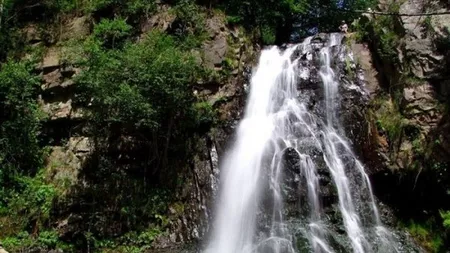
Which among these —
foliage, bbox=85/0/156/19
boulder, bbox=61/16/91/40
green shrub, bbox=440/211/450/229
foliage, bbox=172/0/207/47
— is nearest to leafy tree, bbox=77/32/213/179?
foliage, bbox=172/0/207/47

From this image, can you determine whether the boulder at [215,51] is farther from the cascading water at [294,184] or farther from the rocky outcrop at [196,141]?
the cascading water at [294,184]

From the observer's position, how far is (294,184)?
347 inches

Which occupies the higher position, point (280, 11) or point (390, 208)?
point (280, 11)

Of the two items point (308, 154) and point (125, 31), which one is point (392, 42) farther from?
point (125, 31)

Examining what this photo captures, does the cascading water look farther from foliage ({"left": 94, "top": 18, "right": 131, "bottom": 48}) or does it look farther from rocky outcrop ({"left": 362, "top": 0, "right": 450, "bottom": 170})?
foliage ({"left": 94, "top": 18, "right": 131, "bottom": 48})

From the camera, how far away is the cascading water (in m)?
7.85

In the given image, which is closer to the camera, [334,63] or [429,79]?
[429,79]

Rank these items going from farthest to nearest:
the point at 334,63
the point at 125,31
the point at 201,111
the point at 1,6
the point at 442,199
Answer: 1. the point at 1,6
2. the point at 125,31
3. the point at 334,63
4. the point at 201,111
5. the point at 442,199

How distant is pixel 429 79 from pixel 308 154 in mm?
3334

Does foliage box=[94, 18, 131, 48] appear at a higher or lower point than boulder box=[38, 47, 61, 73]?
higher

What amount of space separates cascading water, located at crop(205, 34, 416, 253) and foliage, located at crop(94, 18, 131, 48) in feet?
13.8

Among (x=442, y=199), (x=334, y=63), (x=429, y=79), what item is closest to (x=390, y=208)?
(x=442, y=199)

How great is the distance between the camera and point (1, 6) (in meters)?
13.9

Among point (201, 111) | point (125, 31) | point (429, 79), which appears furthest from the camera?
point (125, 31)
